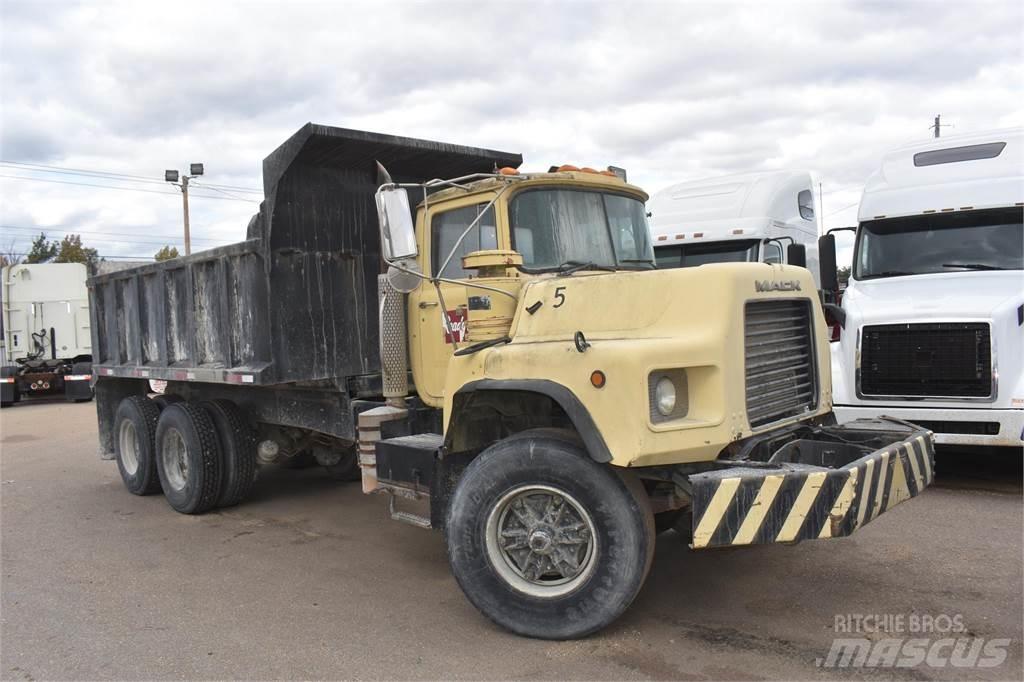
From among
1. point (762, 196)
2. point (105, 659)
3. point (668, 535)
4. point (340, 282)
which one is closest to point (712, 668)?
point (668, 535)

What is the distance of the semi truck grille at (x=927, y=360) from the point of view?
22.0 feet

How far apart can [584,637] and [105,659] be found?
242 cm

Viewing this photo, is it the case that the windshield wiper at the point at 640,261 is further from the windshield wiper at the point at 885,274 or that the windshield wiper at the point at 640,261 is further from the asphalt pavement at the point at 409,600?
the windshield wiper at the point at 885,274

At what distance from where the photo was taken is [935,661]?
3725mm

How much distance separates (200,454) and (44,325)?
50.8 feet

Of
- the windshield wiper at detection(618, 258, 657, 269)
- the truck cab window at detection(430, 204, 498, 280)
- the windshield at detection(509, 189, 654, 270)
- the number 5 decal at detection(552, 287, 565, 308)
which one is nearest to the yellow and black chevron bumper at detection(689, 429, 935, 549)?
the number 5 decal at detection(552, 287, 565, 308)

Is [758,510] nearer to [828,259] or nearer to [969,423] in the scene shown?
[969,423]

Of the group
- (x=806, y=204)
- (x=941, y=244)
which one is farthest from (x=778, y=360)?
(x=806, y=204)

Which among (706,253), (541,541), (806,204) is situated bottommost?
(541,541)

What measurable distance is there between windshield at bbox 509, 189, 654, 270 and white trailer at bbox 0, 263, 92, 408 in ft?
57.5

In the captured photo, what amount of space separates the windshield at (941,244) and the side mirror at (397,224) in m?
5.68

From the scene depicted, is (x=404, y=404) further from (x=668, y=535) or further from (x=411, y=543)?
(x=668, y=535)

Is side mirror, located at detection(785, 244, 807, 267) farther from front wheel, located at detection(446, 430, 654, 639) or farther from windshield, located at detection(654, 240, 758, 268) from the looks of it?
front wheel, located at detection(446, 430, 654, 639)

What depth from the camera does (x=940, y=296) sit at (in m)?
7.21
